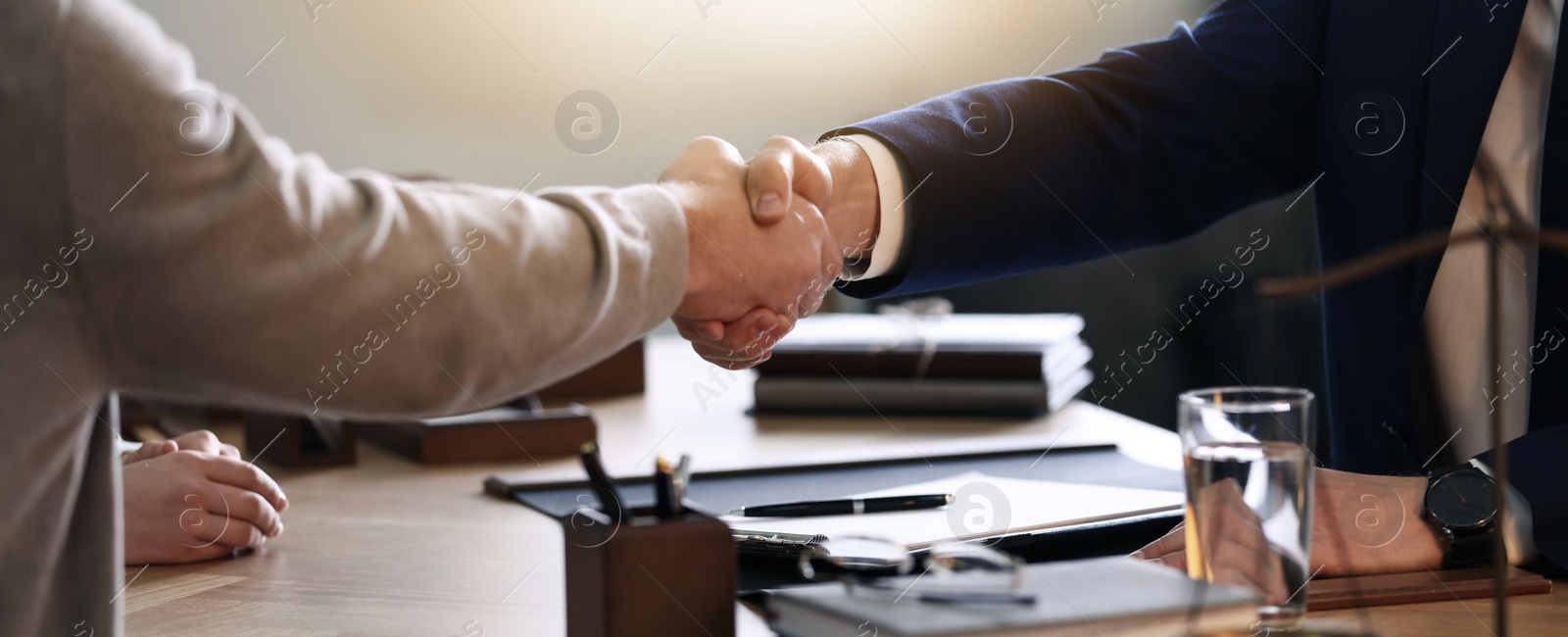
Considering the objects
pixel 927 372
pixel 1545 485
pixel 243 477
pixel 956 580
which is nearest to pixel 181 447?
pixel 243 477

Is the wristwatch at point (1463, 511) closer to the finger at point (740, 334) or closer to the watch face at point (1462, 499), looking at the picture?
the watch face at point (1462, 499)

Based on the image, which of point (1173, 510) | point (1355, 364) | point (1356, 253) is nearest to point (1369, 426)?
point (1355, 364)

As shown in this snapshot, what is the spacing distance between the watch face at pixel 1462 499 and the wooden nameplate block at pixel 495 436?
936 millimetres

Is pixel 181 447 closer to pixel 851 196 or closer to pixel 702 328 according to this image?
pixel 702 328

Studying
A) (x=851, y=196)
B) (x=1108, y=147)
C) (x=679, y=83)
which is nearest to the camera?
(x=851, y=196)

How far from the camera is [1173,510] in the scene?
1.03 meters

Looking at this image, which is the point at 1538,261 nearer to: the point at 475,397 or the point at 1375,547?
the point at 1375,547

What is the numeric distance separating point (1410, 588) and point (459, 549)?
2.35 feet

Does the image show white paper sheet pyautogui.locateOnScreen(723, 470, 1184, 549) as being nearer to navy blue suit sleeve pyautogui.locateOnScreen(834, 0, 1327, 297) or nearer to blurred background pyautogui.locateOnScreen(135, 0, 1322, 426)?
navy blue suit sleeve pyautogui.locateOnScreen(834, 0, 1327, 297)

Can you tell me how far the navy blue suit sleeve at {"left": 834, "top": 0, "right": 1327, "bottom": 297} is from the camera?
138cm

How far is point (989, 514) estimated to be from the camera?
1034 mm

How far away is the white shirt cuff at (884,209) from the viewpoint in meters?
1.35

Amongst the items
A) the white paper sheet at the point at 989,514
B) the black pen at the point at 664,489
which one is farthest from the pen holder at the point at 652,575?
the white paper sheet at the point at 989,514

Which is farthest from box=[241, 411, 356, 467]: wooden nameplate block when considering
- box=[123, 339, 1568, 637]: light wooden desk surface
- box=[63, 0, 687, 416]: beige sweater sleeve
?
box=[63, 0, 687, 416]: beige sweater sleeve
